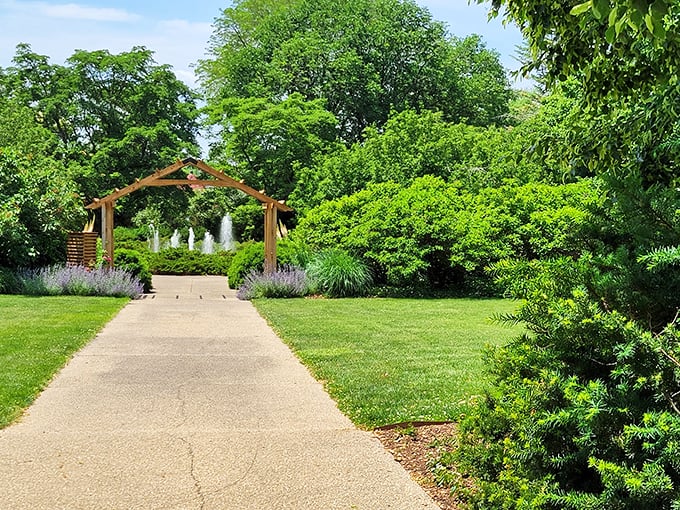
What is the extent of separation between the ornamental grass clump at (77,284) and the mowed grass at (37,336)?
0.69m

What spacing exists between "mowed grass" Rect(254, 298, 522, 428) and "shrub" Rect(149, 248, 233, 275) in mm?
14360

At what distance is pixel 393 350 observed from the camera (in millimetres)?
9078

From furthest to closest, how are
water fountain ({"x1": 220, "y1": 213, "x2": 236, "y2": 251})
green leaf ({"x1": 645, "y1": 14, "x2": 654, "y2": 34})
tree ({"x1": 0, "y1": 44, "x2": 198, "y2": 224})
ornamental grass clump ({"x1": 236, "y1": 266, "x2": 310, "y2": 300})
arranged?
water fountain ({"x1": 220, "y1": 213, "x2": 236, "y2": 251}) → tree ({"x1": 0, "y1": 44, "x2": 198, "y2": 224}) → ornamental grass clump ({"x1": 236, "y1": 266, "x2": 310, "y2": 300}) → green leaf ({"x1": 645, "y1": 14, "x2": 654, "y2": 34})

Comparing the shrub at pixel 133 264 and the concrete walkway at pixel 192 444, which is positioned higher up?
the shrub at pixel 133 264

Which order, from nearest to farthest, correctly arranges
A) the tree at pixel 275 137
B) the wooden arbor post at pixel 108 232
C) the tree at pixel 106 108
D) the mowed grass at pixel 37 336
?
1. the mowed grass at pixel 37 336
2. the wooden arbor post at pixel 108 232
3. the tree at pixel 275 137
4. the tree at pixel 106 108

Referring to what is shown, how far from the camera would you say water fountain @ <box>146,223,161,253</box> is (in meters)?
36.6

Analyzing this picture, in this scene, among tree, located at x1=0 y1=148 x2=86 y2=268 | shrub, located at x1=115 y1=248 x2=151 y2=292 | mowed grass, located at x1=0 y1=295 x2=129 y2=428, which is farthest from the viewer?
shrub, located at x1=115 y1=248 x2=151 y2=292

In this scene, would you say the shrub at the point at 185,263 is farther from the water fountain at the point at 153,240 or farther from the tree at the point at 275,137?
the water fountain at the point at 153,240

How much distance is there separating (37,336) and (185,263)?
20034 mm

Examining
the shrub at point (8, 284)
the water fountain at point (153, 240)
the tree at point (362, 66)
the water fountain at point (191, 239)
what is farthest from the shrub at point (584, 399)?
the water fountain at point (191, 239)

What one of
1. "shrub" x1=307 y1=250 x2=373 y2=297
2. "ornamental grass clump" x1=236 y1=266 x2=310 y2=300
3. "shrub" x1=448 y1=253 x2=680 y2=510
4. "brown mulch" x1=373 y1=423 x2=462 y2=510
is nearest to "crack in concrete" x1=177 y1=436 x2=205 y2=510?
"brown mulch" x1=373 y1=423 x2=462 y2=510

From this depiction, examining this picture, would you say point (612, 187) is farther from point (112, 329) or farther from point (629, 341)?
point (112, 329)

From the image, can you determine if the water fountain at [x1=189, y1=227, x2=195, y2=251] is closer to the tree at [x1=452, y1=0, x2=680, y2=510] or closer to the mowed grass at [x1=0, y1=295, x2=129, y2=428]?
the mowed grass at [x1=0, y1=295, x2=129, y2=428]

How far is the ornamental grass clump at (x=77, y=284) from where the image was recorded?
1698cm
